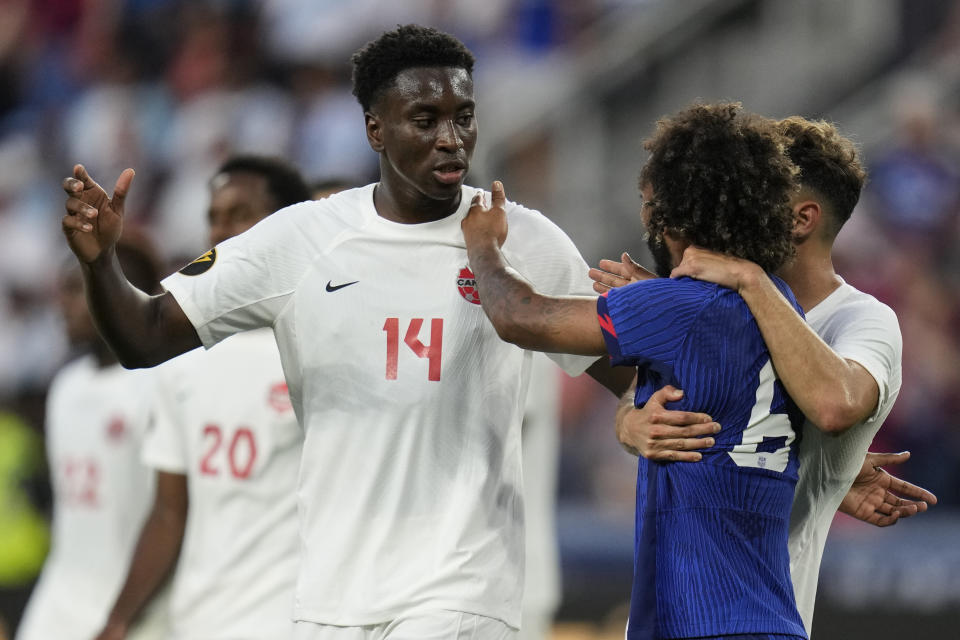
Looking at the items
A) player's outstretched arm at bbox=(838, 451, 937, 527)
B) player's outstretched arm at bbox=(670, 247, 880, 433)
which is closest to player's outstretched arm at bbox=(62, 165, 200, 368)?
player's outstretched arm at bbox=(670, 247, 880, 433)

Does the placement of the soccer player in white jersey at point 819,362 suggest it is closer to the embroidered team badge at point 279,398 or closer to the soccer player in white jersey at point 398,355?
the soccer player in white jersey at point 398,355

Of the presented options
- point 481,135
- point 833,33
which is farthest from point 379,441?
point 833,33

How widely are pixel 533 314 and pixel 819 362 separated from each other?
693 millimetres

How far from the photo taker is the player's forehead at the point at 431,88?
413 cm

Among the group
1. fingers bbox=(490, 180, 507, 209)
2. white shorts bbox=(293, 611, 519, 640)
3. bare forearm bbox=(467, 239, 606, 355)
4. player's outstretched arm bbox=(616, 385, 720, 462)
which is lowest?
white shorts bbox=(293, 611, 519, 640)

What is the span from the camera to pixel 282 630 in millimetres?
5184

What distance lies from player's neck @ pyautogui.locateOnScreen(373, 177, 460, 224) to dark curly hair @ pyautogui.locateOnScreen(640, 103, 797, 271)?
2.65ft

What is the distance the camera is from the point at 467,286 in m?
4.13

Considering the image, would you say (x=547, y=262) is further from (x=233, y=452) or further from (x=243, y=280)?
(x=233, y=452)

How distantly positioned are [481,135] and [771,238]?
9.15 m

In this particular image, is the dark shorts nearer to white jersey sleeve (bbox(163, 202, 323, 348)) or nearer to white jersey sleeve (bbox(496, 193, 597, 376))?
white jersey sleeve (bbox(496, 193, 597, 376))

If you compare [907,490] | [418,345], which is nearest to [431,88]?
[418,345]

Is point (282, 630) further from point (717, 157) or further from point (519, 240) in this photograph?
point (717, 157)

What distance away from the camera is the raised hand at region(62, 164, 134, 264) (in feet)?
12.5
